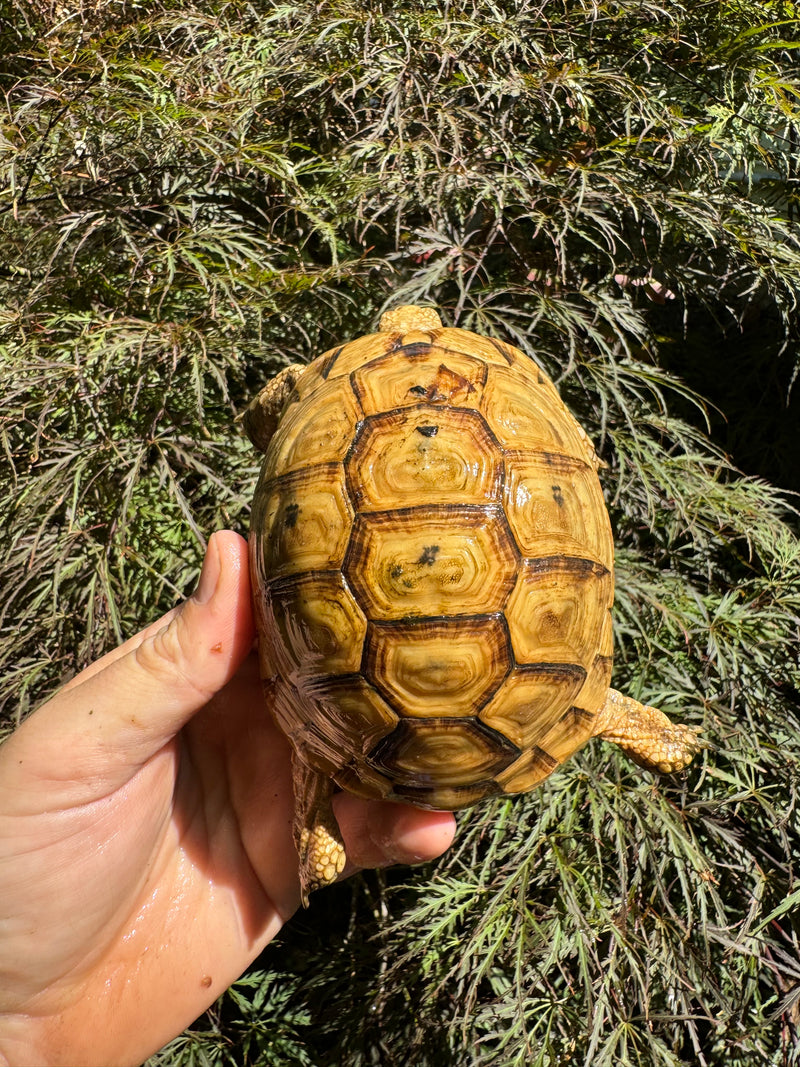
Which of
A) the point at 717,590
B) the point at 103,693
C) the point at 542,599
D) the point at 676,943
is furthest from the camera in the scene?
the point at 717,590

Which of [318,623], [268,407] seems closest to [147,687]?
[318,623]

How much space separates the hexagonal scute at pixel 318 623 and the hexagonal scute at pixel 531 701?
0.20m

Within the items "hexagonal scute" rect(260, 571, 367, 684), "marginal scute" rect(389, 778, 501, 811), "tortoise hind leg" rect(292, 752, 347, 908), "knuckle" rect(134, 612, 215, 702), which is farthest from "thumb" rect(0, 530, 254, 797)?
"marginal scute" rect(389, 778, 501, 811)

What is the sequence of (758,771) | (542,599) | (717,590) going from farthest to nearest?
1. (717,590)
2. (758,771)
3. (542,599)

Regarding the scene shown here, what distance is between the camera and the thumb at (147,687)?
121cm

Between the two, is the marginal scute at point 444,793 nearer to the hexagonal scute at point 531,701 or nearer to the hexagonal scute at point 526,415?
the hexagonal scute at point 531,701

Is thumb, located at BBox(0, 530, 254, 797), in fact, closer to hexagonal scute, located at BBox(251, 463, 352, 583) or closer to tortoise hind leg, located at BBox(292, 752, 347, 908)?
hexagonal scute, located at BBox(251, 463, 352, 583)

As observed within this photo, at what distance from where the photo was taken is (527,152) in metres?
1.69

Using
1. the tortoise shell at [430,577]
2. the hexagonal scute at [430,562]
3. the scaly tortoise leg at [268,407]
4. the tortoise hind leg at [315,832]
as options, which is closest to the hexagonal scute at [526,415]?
the tortoise shell at [430,577]

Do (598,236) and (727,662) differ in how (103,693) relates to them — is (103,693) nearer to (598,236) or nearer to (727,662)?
(727,662)

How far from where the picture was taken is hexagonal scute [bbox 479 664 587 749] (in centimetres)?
109

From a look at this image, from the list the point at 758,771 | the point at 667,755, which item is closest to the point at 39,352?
the point at 667,755

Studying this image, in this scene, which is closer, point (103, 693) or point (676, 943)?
point (103, 693)

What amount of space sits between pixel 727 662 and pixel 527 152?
1118 mm
